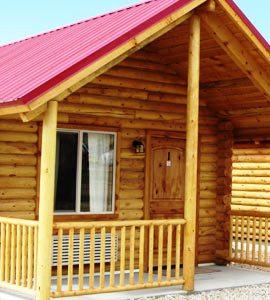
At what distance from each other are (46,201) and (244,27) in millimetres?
4535

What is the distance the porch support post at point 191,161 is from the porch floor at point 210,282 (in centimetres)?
50

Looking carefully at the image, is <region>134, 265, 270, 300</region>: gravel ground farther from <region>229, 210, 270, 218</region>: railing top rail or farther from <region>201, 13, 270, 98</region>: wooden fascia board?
<region>201, 13, 270, 98</region>: wooden fascia board

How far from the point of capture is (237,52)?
1138 centimetres

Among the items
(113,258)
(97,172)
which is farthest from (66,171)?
(113,258)

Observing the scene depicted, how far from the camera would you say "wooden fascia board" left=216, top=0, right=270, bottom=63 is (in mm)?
10664

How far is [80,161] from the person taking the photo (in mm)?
11672

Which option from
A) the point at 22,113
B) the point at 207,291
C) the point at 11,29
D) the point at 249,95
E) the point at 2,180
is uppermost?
the point at 11,29

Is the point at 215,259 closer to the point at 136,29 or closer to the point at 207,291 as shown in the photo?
the point at 207,291

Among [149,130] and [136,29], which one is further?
[149,130]

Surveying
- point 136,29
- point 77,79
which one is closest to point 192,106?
point 136,29

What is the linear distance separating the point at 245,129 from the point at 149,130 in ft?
7.39

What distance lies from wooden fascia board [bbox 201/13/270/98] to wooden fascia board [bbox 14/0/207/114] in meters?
0.64

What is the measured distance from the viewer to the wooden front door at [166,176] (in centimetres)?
1275

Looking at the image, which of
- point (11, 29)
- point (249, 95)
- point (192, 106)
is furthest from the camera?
point (11, 29)
